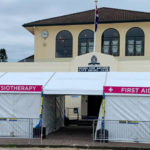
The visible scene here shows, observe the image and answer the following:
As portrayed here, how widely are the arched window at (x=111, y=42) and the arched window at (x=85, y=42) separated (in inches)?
46.0

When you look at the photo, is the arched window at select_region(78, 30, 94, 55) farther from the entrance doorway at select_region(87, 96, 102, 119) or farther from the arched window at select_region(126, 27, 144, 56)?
the entrance doorway at select_region(87, 96, 102, 119)

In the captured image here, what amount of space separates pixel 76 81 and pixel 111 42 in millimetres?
12665

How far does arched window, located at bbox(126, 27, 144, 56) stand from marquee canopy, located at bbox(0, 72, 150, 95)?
10483mm

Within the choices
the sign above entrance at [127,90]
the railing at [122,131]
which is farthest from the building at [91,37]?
the railing at [122,131]

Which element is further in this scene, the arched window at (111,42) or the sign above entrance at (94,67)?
the arched window at (111,42)

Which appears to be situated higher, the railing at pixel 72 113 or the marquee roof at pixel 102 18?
the marquee roof at pixel 102 18

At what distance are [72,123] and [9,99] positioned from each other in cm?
832

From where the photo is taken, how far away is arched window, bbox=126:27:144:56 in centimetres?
2497

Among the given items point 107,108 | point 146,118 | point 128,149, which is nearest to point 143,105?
point 146,118

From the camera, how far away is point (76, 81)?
45.3 ft

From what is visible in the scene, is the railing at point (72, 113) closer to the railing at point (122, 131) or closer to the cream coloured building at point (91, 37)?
the cream coloured building at point (91, 37)

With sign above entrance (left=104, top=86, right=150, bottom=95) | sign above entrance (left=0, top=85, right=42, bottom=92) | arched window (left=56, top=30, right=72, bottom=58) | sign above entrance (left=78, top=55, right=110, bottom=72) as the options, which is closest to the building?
arched window (left=56, top=30, right=72, bottom=58)

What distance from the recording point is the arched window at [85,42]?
2589cm

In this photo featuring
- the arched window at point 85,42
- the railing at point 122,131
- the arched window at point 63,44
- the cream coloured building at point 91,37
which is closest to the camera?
the railing at point 122,131
